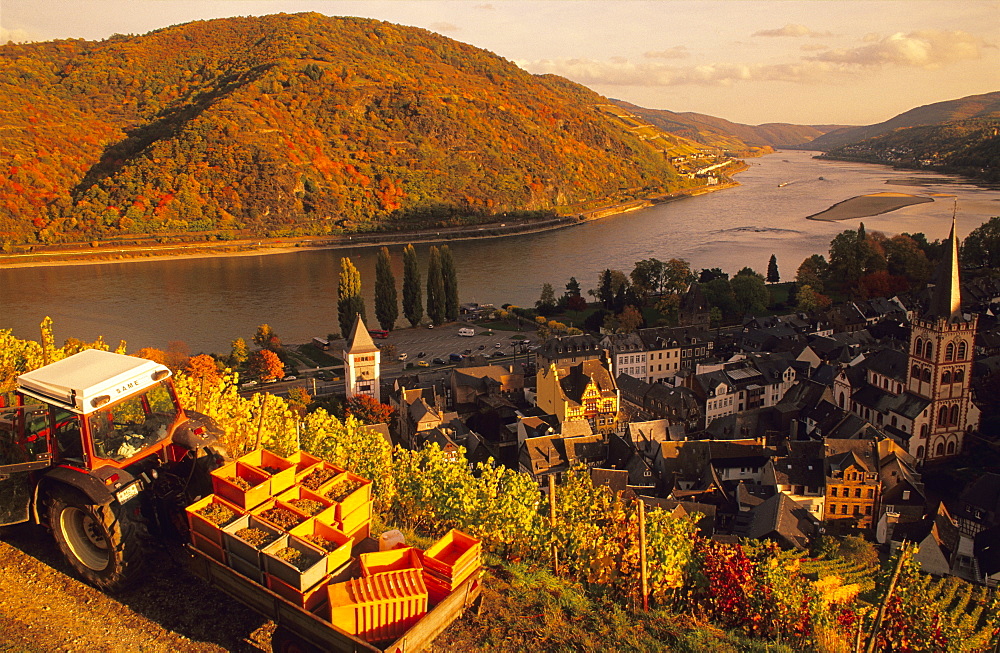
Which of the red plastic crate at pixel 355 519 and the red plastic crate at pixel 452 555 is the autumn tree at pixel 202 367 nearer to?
the red plastic crate at pixel 355 519

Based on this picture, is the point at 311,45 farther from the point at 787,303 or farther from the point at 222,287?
the point at 787,303

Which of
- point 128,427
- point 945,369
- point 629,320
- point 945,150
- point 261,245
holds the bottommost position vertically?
point 629,320

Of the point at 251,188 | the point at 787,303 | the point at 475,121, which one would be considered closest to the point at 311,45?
the point at 475,121

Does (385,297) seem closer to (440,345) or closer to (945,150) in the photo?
(440,345)

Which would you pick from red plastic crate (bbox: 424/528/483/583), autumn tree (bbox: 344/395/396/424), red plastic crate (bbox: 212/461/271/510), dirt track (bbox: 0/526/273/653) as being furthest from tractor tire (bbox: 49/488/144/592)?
autumn tree (bbox: 344/395/396/424)

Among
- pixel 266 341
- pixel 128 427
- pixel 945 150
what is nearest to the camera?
pixel 128 427

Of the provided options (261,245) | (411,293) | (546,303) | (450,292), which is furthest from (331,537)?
(261,245)
